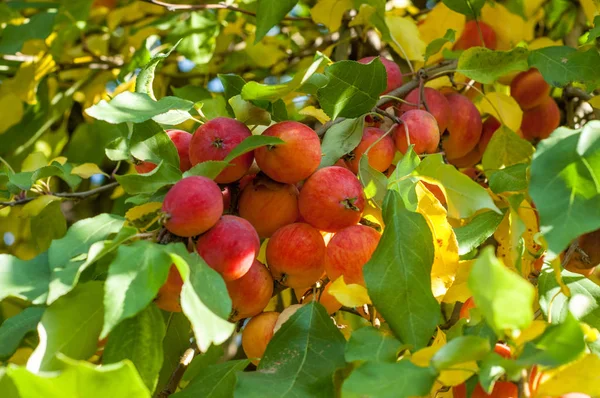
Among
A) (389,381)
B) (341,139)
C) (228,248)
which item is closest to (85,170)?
(341,139)

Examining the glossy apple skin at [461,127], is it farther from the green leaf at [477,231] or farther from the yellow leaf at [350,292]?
the yellow leaf at [350,292]

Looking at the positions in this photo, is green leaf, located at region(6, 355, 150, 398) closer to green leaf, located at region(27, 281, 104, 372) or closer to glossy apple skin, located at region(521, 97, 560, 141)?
green leaf, located at region(27, 281, 104, 372)

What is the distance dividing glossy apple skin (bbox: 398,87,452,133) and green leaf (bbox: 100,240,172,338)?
563 millimetres

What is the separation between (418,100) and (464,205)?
34 cm

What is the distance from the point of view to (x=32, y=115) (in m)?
1.92

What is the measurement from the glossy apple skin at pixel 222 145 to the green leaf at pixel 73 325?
20cm

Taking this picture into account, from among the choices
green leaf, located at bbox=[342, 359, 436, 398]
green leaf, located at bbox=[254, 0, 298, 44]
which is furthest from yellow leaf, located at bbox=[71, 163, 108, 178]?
green leaf, located at bbox=[342, 359, 436, 398]

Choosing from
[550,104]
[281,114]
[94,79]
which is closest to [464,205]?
[281,114]

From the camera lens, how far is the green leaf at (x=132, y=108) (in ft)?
2.78

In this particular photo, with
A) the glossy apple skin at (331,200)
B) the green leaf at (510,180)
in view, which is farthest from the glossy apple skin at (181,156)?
the green leaf at (510,180)

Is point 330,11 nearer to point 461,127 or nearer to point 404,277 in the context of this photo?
point 461,127

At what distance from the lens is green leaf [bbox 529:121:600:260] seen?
→ 0.68 metres

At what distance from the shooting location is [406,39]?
4.26 feet

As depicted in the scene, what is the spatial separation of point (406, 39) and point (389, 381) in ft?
2.62
